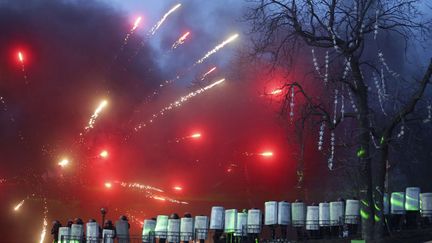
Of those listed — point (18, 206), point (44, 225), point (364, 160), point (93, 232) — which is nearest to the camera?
point (364, 160)

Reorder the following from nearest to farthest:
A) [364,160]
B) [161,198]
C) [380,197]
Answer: [364,160], [380,197], [161,198]

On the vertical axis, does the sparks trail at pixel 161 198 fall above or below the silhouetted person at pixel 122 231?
above

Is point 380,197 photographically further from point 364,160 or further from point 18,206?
point 18,206

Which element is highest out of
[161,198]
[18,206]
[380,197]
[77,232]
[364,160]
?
[364,160]

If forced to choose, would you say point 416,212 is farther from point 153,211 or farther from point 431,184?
point 153,211

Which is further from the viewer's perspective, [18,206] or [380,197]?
[18,206]

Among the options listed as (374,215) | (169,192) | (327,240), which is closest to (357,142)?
(374,215)

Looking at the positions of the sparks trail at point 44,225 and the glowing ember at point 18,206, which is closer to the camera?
the sparks trail at point 44,225

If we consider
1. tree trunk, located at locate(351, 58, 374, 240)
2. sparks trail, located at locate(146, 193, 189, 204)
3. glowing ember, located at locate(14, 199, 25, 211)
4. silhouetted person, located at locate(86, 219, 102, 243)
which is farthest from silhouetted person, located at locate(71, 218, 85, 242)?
sparks trail, located at locate(146, 193, 189, 204)

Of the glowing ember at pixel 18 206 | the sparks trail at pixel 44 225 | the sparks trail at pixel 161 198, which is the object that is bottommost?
the sparks trail at pixel 44 225

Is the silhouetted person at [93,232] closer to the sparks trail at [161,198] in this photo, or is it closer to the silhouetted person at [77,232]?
the silhouetted person at [77,232]

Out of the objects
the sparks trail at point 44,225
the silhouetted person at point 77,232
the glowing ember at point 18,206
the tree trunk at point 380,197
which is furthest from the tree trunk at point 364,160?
the glowing ember at point 18,206

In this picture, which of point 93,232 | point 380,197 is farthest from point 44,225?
point 380,197

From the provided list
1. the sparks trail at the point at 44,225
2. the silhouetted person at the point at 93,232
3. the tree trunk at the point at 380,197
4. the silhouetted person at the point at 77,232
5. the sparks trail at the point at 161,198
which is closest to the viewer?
the tree trunk at the point at 380,197
